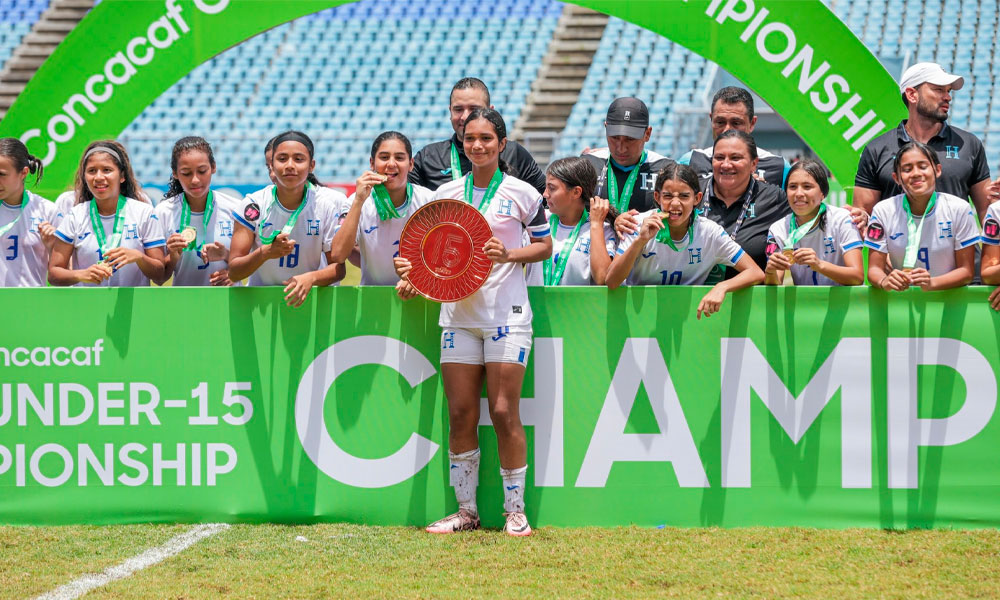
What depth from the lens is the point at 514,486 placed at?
15.1ft

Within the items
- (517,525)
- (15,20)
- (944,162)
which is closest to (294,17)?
(517,525)

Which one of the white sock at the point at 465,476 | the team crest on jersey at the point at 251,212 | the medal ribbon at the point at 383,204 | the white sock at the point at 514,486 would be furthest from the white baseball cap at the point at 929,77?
the team crest on jersey at the point at 251,212

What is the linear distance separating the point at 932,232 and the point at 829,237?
46 cm

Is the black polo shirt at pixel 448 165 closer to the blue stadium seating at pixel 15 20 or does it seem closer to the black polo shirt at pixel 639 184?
the black polo shirt at pixel 639 184

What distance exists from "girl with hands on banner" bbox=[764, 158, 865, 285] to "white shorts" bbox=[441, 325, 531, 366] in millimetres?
1221

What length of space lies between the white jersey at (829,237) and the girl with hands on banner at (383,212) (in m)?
1.69

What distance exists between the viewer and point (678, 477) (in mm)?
4793

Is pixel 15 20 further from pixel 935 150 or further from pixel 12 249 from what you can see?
pixel 935 150

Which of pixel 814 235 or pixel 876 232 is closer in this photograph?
pixel 876 232

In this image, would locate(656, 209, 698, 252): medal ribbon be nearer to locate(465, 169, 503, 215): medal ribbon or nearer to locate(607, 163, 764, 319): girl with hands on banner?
locate(607, 163, 764, 319): girl with hands on banner

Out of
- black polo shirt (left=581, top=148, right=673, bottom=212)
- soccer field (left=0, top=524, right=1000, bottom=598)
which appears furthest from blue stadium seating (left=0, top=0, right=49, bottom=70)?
soccer field (left=0, top=524, right=1000, bottom=598)

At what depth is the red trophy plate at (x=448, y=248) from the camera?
4453 mm

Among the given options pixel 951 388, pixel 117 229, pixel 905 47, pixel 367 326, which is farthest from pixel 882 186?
pixel 905 47

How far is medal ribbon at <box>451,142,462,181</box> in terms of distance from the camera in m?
5.36
